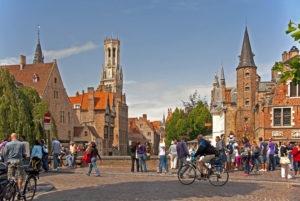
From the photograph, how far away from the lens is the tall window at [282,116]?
36.6m

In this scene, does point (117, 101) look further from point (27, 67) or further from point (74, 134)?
point (27, 67)

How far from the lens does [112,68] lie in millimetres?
155000

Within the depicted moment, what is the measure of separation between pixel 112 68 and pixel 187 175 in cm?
14191

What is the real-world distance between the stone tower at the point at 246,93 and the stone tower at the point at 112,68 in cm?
10464

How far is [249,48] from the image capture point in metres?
46.6

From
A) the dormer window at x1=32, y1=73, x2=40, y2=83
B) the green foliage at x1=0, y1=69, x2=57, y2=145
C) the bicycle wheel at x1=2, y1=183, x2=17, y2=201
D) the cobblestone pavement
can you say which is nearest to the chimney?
the dormer window at x1=32, y1=73, x2=40, y2=83

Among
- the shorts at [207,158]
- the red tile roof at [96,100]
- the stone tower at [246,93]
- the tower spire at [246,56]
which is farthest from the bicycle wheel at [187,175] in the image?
the red tile roof at [96,100]

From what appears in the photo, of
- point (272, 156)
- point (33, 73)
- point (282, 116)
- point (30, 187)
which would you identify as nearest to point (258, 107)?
point (282, 116)

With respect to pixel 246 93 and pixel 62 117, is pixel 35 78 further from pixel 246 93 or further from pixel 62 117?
pixel 246 93

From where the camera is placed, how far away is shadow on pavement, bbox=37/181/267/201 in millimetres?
11422

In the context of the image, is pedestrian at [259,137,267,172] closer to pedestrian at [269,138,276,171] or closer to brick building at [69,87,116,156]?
pedestrian at [269,138,276,171]

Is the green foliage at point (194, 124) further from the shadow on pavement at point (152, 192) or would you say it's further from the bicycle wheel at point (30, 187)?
the bicycle wheel at point (30, 187)

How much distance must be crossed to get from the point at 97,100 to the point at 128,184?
6088 cm

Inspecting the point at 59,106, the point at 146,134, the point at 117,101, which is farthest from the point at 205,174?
the point at 146,134
